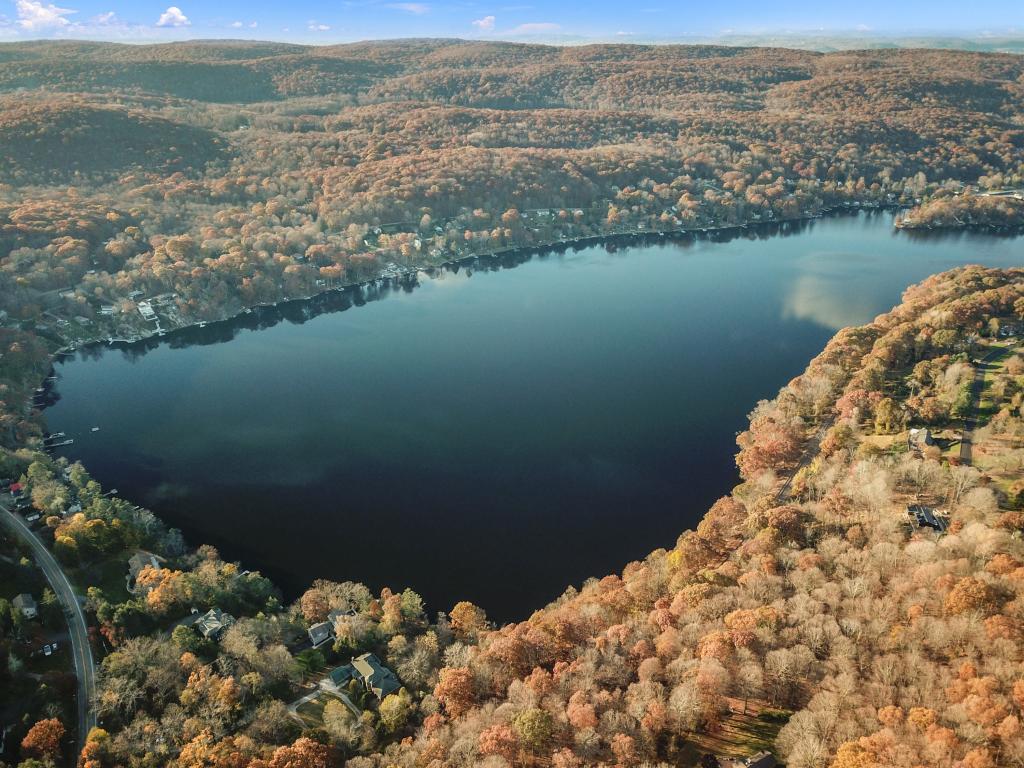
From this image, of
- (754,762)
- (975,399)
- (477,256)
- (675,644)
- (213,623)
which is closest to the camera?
(754,762)

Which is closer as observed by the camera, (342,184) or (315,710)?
(315,710)

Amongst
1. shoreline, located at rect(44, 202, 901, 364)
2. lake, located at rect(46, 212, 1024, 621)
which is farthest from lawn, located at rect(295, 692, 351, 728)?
shoreline, located at rect(44, 202, 901, 364)

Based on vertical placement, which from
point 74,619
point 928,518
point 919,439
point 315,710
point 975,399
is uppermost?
point 975,399

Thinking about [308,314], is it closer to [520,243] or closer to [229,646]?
[520,243]

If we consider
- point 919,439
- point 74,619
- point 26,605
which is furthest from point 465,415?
point 919,439

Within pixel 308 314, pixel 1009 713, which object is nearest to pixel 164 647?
pixel 1009 713

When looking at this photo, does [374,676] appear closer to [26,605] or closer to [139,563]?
[139,563]

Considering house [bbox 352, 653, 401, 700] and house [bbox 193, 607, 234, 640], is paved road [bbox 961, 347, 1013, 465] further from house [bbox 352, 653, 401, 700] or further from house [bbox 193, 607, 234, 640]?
house [bbox 193, 607, 234, 640]
